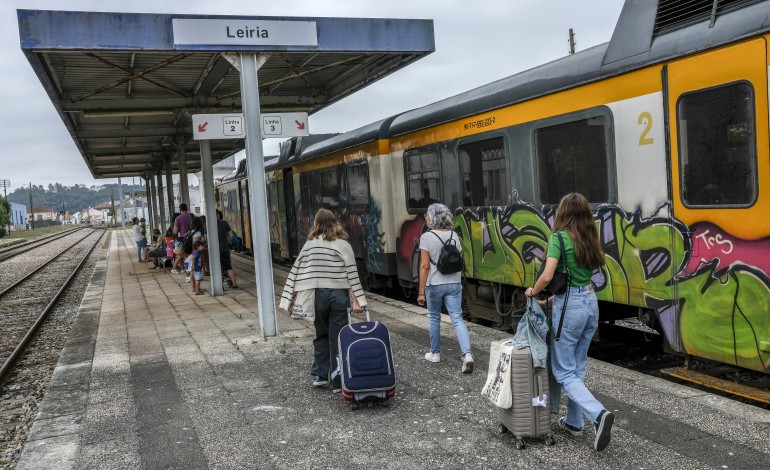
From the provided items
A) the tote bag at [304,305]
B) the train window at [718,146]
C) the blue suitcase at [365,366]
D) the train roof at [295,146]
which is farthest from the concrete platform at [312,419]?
the train roof at [295,146]

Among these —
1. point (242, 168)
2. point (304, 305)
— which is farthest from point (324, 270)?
point (242, 168)

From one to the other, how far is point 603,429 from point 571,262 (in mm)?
1022

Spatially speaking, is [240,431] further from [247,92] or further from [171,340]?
[247,92]

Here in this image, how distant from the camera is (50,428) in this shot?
215 inches

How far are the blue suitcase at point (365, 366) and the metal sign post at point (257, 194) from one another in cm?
328

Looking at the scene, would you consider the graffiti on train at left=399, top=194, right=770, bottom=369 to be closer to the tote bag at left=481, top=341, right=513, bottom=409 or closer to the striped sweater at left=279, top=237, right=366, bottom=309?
the tote bag at left=481, top=341, right=513, bottom=409

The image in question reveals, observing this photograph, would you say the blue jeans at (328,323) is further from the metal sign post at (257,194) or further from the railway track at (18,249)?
the railway track at (18,249)

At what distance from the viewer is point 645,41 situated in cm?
583

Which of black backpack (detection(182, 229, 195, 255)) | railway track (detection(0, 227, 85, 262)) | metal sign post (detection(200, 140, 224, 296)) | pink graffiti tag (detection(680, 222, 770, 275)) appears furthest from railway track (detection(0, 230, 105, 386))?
railway track (detection(0, 227, 85, 262))

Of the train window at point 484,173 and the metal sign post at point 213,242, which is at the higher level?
the train window at point 484,173

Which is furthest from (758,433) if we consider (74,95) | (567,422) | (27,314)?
(27,314)

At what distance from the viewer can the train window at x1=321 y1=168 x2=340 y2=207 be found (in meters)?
13.6

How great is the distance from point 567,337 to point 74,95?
36.2 feet

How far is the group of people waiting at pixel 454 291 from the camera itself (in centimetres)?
438
